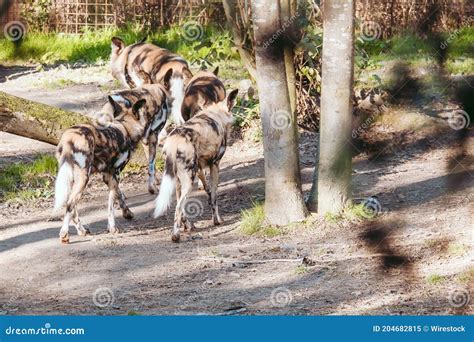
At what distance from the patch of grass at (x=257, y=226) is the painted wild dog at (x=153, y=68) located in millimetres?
1969

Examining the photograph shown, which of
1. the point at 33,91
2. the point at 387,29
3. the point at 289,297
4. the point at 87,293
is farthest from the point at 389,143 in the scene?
the point at 33,91

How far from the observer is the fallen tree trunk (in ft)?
26.0

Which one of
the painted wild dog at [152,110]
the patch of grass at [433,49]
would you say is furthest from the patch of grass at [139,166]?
the patch of grass at [433,49]

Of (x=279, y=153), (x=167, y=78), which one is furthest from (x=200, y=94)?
(x=279, y=153)

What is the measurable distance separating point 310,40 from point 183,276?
366cm

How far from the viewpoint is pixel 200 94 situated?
832 centimetres

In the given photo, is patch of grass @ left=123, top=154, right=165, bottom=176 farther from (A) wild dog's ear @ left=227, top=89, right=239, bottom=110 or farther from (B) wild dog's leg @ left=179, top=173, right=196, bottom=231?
(B) wild dog's leg @ left=179, top=173, right=196, bottom=231

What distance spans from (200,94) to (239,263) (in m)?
2.79

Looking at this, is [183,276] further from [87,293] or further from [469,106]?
[469,106]

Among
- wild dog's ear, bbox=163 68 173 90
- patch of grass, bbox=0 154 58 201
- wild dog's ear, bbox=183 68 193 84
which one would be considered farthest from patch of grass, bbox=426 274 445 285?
wild dog's ear, bbox=163 68 173 90

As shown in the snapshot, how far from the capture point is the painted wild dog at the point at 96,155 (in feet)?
21.3

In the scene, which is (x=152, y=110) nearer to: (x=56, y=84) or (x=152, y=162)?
(x=152, y=162)

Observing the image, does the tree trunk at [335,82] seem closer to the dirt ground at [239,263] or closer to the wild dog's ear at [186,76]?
the dirt ground at [239,263]

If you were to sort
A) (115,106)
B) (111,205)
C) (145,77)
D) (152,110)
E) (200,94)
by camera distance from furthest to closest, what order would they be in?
1. (145,77)
2. (200,94)
3. (152,110)
4. (115,106)
5. (111,205)
